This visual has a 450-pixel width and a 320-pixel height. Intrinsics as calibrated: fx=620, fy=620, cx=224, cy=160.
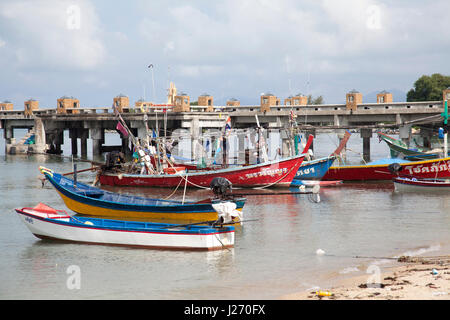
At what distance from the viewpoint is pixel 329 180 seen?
4425cm

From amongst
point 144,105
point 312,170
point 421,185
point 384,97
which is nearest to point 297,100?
point 384,97

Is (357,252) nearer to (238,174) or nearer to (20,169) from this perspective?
(238,174)

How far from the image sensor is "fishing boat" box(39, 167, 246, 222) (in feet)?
80.9

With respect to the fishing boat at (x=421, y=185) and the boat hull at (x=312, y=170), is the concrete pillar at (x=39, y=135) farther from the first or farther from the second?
the fishing boat at (x=421, y=185)

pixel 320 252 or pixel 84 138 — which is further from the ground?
pixel 84 138

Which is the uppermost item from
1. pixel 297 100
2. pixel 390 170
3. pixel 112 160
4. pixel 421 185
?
pixel 297 100

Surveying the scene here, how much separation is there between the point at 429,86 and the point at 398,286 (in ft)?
344

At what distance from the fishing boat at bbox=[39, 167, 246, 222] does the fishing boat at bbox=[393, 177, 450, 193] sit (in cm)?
1518

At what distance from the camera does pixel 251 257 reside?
2080 cm

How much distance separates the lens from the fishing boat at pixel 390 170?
39.2m

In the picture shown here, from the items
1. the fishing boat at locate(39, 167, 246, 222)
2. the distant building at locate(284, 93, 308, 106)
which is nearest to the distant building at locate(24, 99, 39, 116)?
the distant building at locate(284, 93, 308, 106)

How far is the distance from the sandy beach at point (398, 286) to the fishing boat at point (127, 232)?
545cm

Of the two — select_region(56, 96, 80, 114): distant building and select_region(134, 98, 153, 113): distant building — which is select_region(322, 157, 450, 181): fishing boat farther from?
select_region(56, 96, 80, 114): distant building

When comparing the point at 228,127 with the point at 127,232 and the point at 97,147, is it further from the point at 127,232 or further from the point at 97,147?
the point at 97,147
